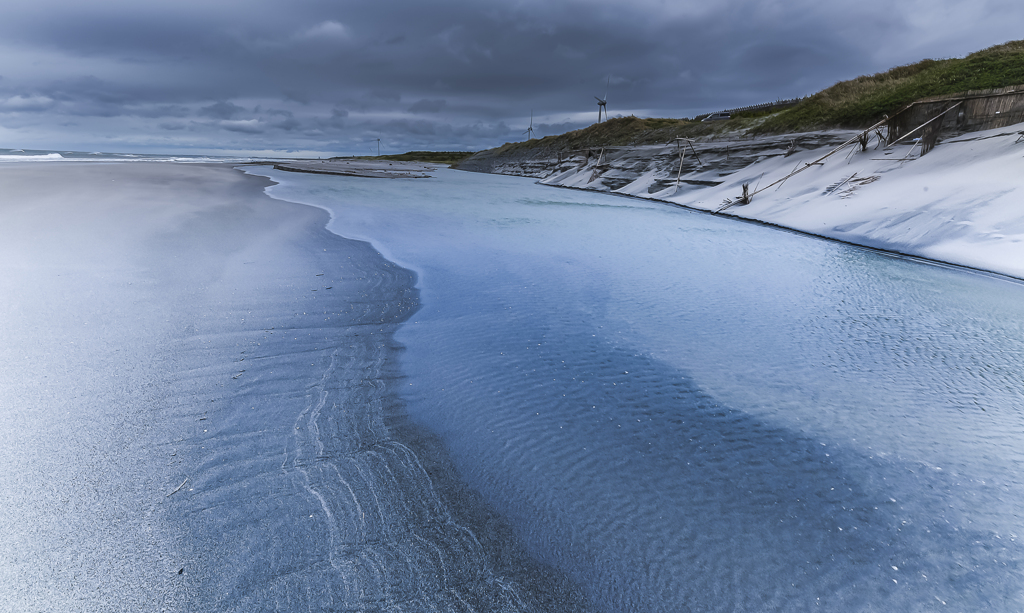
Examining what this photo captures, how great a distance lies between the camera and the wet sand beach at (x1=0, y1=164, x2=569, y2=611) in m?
2.45

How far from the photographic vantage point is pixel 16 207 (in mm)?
12375

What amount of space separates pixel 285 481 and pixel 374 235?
9915mm

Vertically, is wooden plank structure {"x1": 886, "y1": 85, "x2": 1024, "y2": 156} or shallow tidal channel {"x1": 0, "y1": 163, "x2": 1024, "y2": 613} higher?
wooden plank structure {"x1": 886, "y1": 85, "x2": 1024, "y2": 156}

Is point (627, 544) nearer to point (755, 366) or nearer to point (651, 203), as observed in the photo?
point (755, 366)

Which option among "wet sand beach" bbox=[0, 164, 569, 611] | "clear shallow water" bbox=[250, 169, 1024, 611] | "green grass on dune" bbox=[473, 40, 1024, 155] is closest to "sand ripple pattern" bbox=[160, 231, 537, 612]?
"wet sand beach" bbox=[0, 164, 569, 611]

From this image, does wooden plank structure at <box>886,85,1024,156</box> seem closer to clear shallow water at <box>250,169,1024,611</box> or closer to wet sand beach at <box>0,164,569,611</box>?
clear shallow water at <box>250,169,1024,611</box>

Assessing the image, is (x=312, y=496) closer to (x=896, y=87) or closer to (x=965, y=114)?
(x=965, y=114)

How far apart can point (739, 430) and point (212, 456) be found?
4374 millimetres

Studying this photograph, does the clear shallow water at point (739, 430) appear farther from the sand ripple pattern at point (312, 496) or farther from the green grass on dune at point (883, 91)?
the green grass on dune at point (883, 91)

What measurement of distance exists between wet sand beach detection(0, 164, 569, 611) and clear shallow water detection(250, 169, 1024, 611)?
0.56 meters

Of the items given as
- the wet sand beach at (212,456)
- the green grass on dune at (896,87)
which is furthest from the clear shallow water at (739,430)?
the green grass on dune at (896,87)

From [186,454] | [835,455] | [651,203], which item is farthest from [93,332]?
[651,203]

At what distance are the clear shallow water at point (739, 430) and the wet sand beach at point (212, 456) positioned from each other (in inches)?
22.2

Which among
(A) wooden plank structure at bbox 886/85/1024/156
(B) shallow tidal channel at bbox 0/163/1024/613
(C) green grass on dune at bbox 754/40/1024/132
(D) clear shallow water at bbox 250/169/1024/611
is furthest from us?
(C) green grass on dune at bbox 754/40/1024/132
